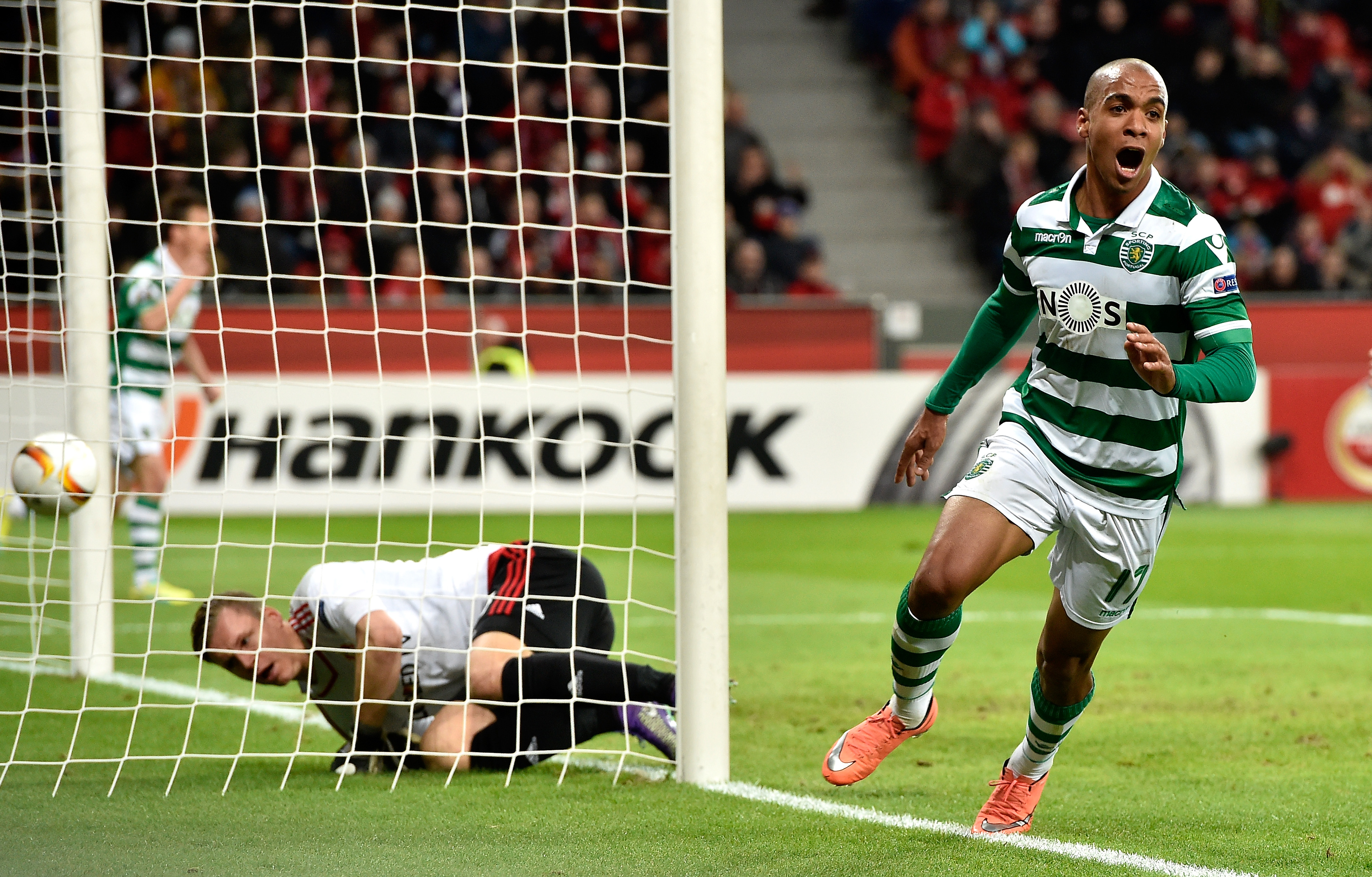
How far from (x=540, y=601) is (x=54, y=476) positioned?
2.07 metres

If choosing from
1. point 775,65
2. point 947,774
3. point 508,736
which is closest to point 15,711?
point 508,736

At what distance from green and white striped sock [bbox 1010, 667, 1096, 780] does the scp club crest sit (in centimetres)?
112

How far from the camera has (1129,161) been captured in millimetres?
3850

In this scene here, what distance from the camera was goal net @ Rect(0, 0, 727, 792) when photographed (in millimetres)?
4859

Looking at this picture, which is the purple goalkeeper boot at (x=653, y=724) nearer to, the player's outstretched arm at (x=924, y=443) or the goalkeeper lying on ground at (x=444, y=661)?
the goalkeeper lying on ground at (x=444, y=661)

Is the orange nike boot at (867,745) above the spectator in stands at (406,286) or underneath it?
underneath

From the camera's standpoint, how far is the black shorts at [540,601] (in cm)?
508

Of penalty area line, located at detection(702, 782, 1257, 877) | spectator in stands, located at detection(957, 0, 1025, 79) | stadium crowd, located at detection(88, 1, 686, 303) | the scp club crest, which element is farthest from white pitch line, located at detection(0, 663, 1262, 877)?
spectator in stands, located at detection(957, 0, 1025, 79)

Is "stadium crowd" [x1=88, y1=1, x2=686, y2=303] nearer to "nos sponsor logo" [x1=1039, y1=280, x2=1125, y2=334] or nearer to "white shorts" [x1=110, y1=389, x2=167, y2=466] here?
"white shorts" [x1=110, y1=389, x2=167, y2=466]

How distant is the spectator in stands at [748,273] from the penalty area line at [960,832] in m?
12.2

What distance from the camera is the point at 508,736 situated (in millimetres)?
4996

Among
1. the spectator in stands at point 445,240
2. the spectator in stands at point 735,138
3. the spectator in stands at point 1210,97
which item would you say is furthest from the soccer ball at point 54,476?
the spectator in stands at point 1210,97

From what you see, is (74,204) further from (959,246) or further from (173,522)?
(959,246)

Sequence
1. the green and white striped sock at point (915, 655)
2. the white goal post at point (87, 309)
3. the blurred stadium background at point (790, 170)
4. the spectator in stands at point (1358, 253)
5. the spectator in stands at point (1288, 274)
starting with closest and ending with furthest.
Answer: the green and white striped sock at point (915, 655) → the white goal post at point (87, 309) → the blurred stadium background at point (790, 170) → the spectator in stands at point (1288, 274) → the spectator in stands at point (1358, 253)
